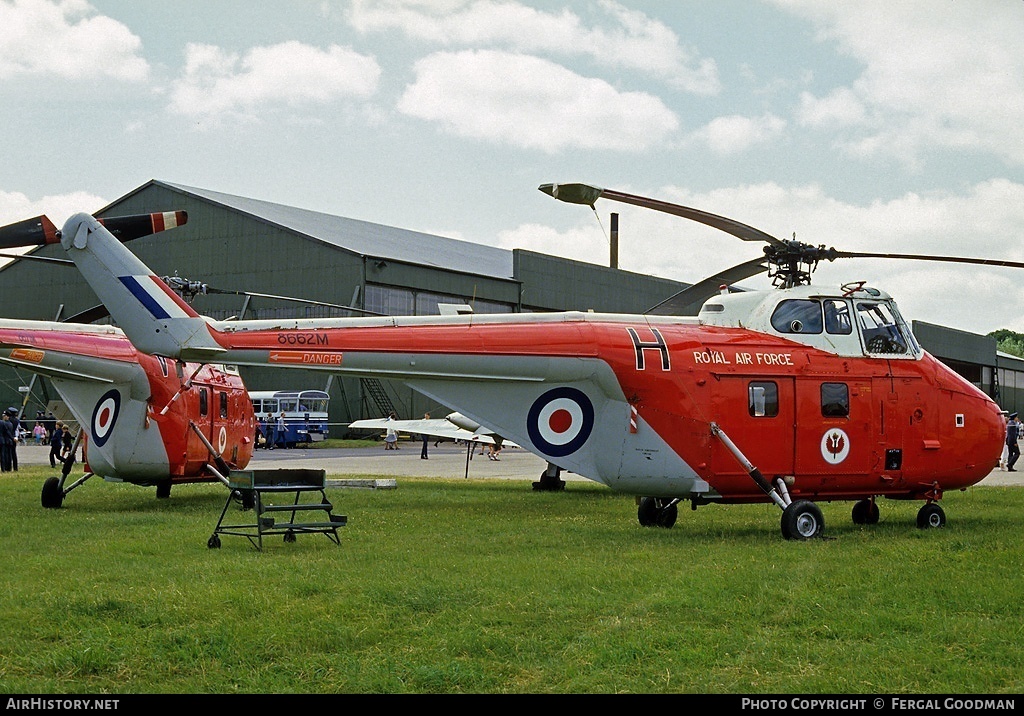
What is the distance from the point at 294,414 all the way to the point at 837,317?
143 feet

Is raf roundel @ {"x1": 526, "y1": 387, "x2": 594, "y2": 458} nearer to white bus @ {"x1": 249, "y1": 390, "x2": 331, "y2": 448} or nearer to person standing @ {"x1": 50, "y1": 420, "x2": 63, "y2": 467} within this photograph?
person standing @ {"x1": 50, "y1": 420, "x2": 63, "y2": 467}

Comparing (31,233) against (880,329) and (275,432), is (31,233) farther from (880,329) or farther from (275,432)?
(275,432)

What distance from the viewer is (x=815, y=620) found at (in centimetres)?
844

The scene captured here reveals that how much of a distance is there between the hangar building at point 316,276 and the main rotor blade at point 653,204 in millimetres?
40013

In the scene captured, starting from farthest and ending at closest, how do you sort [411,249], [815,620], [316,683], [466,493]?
[411,249] < [466,493] < [815,620] < [316,683]

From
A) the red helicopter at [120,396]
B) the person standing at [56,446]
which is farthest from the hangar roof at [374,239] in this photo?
the red helicopter at [120,396]

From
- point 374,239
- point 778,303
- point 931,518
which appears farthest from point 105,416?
point 374,239

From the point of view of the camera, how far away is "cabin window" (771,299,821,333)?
15375 mm

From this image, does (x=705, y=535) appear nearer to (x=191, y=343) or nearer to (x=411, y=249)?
(x=191, y=343)

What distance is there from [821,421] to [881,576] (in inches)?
194

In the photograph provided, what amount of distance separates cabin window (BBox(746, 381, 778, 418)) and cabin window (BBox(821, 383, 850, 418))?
0.75m

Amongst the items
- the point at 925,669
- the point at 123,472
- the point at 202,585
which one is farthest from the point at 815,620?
the point at 123,472

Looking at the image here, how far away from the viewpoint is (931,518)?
15.6 meters

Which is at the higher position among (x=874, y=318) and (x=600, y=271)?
(x=600, y=271)
